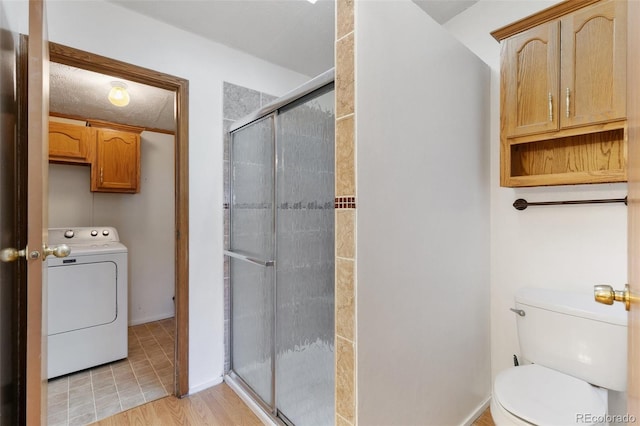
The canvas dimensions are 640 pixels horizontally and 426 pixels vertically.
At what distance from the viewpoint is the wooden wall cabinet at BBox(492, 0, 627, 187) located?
1.33 m

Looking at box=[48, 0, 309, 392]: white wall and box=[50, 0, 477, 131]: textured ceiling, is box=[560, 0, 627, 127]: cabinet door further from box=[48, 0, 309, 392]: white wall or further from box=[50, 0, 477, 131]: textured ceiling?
box=[48, 0, 309, 392]: white wall

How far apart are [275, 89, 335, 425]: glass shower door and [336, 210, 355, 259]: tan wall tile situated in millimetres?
261

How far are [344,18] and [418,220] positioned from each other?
84 cm

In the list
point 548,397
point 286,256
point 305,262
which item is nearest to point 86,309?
point 286,256

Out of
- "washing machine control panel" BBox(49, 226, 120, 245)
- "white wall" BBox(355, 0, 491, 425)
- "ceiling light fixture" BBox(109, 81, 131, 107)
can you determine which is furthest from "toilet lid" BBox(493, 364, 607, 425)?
"washing machine control panel" BBox(49, 226, 120, 245)

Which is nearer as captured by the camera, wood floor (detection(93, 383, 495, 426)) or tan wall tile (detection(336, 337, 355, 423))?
tan wall tile (detection(336, 337, 355, 423))

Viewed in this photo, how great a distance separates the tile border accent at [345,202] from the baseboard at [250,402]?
4.54 feet

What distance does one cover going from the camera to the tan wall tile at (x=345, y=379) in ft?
3.58

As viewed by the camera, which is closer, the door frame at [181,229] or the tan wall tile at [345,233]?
the tan wall tile at [345,233]

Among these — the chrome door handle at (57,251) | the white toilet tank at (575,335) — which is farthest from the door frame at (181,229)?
the white toilet tank at (575,335)

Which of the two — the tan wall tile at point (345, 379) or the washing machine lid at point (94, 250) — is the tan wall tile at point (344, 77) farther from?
the washing machine lid at point (94, 250)

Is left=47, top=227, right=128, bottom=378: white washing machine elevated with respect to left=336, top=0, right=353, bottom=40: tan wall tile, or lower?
lower

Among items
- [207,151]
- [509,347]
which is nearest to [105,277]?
[207,151]

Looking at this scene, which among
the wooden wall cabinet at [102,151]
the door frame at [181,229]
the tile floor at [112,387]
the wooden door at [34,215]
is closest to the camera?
the wooden door at [34,215]
